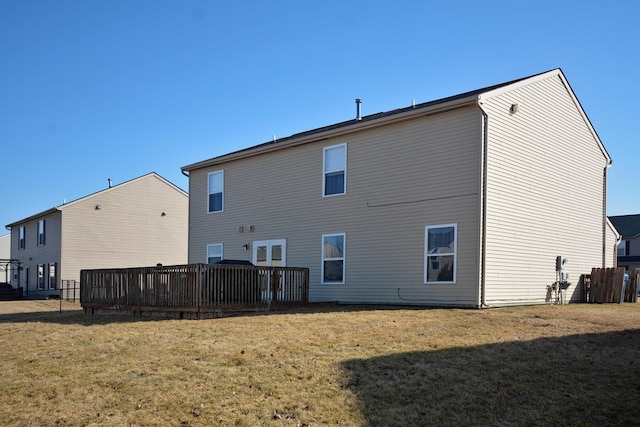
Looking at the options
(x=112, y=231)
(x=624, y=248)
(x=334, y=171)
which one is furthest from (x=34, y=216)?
(x=624, y=248)

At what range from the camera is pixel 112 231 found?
110 ft

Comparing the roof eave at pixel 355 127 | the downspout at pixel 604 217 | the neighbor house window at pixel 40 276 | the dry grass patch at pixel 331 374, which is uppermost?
the roof eave at pixel 355 127

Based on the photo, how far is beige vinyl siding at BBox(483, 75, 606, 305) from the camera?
14289mm

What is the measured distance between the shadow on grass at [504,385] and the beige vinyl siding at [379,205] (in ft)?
17.5

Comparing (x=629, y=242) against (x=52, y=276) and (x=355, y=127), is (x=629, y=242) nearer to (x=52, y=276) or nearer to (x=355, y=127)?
(x=355, y=127)

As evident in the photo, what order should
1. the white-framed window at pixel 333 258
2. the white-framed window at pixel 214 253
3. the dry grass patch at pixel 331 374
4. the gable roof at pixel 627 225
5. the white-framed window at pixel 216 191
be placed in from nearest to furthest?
the dry grass patch at pixel 331 374 → the white-framed window at pixel 333 258 → the white-framed window at pixel 214 253 → the white-framed window at pixel 216 191 → the gable roof at pixel 627 225

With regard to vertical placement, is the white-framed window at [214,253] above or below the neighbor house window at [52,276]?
above

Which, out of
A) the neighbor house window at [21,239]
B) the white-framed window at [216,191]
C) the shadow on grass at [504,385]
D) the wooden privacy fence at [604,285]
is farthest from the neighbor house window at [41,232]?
the shadow on grass at [504,385]

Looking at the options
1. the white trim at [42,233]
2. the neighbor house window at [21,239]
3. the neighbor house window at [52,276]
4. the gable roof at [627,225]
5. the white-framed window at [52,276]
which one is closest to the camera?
the white-framed window at [52,276]

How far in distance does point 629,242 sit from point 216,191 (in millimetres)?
37416

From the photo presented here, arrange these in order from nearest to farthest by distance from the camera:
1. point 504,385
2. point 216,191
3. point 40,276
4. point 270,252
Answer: point 504,385 < point 270,252 < point 216,191 < point 40,276

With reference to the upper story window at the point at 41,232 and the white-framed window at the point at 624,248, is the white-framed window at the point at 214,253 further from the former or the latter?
the white-framed window at the point at 624,248

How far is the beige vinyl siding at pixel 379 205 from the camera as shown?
46.0ft

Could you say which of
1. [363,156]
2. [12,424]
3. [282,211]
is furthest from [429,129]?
[12,424]
